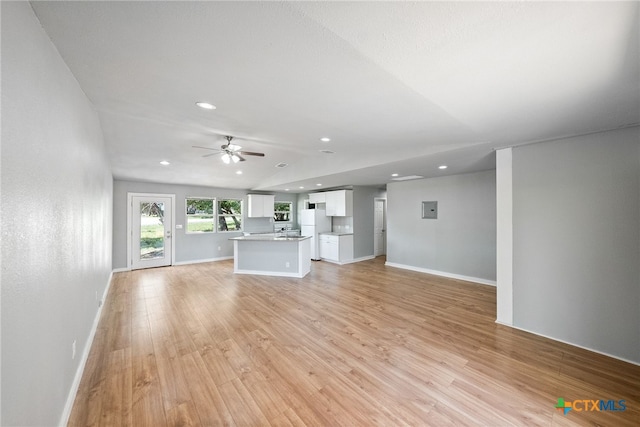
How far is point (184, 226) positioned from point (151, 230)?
2.66 feet

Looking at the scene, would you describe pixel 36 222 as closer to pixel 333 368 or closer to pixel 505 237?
pixel 333 368

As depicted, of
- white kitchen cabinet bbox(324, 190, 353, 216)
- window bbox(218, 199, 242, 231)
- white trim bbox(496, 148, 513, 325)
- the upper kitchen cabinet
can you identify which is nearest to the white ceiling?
→ white trim bbox(496, 148, 513, 325)

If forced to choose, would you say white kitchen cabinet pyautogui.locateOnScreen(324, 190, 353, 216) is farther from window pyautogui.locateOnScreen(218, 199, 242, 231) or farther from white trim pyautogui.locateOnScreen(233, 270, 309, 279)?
window pyautogui.locateOnScreen(218, 199, 242, 231)

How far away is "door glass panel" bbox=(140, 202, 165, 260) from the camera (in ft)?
21.5

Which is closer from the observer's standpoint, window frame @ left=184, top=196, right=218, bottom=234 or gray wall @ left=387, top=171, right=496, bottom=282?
gray wall @ left=387, top=171, right=496, bottom=282

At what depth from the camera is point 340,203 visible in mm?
7379

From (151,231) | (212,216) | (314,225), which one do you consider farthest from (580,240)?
(151,231)

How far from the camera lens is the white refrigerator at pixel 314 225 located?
7.65 meters

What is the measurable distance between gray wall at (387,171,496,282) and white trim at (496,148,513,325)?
74.4 inches

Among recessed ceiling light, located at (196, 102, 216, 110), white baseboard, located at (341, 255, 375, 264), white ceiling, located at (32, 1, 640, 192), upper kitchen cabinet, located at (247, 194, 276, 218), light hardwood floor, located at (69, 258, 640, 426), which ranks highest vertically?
recessed ceiling light, located at (196, 102, 216, 110)

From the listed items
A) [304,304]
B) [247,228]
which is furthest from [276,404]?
[247,228]

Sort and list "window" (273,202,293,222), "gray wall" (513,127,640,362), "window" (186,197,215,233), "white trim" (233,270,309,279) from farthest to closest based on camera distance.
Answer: "window" (273,202,293,222)
"window" (186,197,215,233)
"white trim" (233,270,309,279)
"gray wall" (513,127,640,362)

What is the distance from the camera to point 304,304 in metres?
3.92

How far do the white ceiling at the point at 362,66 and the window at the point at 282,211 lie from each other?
20.0 ft
